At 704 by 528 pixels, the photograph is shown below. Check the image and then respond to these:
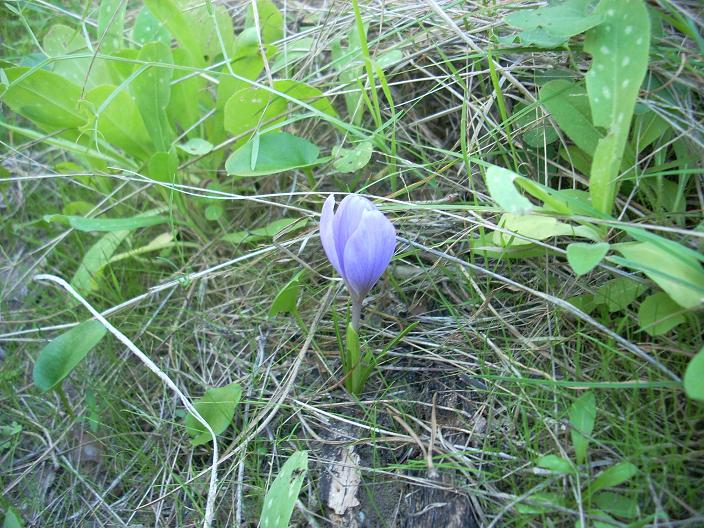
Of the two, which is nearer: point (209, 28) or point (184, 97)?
point (184, 97)

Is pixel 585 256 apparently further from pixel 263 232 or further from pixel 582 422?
pixel 263 232

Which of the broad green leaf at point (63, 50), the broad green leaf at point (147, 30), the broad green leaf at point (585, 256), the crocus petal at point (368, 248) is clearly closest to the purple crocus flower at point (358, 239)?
the crocus petal at point (368, 248)

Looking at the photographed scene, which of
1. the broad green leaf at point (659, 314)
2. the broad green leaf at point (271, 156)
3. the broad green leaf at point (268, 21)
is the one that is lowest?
the broad green leaf at point (659, 314)

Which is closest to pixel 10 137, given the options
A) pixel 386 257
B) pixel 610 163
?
pixel 386 257

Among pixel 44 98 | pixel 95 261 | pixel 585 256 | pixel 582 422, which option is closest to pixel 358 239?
pixel 585 256

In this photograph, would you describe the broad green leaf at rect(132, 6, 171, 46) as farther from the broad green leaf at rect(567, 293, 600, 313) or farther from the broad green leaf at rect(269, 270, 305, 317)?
the broad green leaf at rect(567, 293, 600, 313)

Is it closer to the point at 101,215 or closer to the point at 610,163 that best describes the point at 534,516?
the point at 610,163

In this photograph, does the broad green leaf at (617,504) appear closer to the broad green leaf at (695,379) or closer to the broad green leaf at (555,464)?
the broad green leaf at (555,464)
